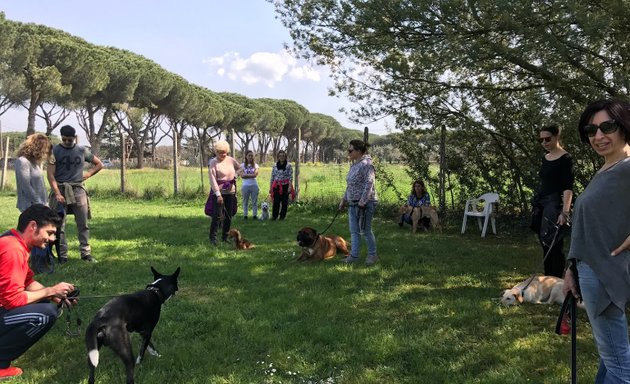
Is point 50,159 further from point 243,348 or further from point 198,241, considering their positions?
point 243,348

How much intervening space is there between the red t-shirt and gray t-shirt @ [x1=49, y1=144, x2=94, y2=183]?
3.11 m

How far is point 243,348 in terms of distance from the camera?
3.40 meters

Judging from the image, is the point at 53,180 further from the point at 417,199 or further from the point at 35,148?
the point at 417,199

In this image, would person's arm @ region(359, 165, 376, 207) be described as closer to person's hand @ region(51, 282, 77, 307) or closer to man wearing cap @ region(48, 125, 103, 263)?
person's hand @ region(51, 282, 77, 307)

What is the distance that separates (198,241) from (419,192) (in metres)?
4.43

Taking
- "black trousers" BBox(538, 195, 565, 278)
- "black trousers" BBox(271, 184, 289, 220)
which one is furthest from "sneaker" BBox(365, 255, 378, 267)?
"black trousers" BBox(271, 184, 289, 220)

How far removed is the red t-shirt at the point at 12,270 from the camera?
8.80 ft

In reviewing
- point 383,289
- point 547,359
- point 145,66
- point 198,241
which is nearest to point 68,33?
point 145,66

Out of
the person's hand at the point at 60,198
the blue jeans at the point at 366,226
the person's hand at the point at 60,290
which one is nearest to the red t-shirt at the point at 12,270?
the person's hand at the point at 60,290

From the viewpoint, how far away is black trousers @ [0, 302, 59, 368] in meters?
2.78

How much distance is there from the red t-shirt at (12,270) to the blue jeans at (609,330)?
3.17 meters

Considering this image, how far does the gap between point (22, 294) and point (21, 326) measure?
22 cm

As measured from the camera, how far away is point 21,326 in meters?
2.80

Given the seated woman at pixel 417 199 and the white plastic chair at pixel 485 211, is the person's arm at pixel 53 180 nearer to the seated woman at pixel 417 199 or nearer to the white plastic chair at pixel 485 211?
the seated woman at pixel 417 199
